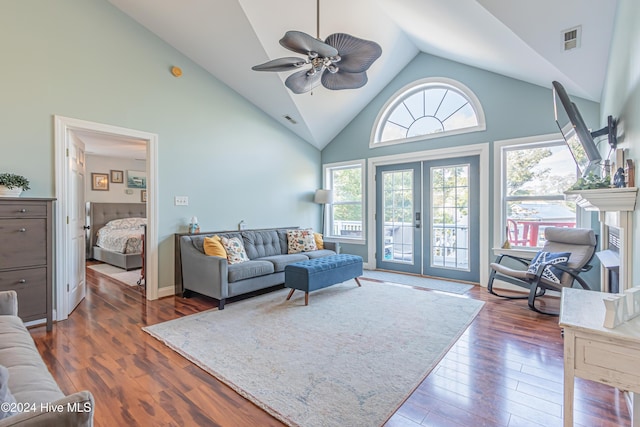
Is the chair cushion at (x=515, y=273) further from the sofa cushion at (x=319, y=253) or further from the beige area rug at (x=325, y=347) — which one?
the sofa cushion at (x=319, y=253)

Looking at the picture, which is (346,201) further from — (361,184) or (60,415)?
(60,415)

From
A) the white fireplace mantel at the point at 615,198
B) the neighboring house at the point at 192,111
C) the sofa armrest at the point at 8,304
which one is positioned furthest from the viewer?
the neighboring house at the point at 192,111

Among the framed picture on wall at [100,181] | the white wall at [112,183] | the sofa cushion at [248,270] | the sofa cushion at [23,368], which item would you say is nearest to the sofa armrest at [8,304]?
the sofa cushion at [23,368]

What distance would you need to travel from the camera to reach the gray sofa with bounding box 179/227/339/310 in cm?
344

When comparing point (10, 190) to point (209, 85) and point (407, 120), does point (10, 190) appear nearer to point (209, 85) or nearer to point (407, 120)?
point (209, 85)

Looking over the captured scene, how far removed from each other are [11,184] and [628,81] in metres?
4.93

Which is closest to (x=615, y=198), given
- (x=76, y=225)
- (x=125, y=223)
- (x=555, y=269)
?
(x=555, y=269)

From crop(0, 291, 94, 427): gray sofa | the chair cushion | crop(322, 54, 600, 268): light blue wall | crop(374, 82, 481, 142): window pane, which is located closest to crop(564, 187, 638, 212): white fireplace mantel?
the chair cushion

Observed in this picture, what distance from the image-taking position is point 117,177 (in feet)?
24.2

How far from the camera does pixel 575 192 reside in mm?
2379

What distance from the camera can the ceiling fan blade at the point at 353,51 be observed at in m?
2.38

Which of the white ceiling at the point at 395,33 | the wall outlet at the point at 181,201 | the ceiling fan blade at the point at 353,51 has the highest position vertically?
the white ceiling at the point at 395,33

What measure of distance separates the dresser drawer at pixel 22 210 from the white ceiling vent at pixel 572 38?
4.91m

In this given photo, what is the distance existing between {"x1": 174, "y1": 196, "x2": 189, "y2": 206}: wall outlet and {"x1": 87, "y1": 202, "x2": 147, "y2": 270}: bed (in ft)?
7.30
